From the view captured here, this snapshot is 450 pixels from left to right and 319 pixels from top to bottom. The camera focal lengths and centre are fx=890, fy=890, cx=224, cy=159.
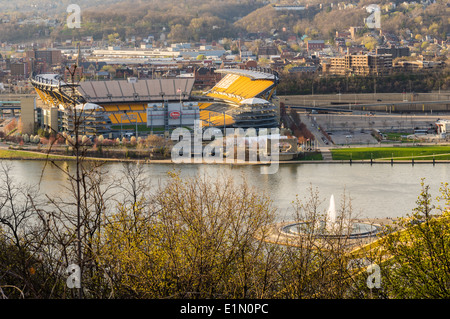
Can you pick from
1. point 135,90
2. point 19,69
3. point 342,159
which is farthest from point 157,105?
point 19,69

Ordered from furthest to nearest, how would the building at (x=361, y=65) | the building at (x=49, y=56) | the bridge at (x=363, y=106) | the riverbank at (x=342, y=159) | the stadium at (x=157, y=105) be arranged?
the building at (x=49, y=56)
the building at (x=361, y=65)
the bridge at (x=363, y=106)
the stadium at (x=157, y=105)
the riverbank at (x=342, y=159)

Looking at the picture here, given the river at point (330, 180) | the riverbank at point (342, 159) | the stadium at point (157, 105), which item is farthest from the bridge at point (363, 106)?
the river at point (330, 180)

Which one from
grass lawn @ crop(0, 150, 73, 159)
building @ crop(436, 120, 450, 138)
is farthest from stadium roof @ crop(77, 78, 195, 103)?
building @ crop(436, 120, 450, 138)

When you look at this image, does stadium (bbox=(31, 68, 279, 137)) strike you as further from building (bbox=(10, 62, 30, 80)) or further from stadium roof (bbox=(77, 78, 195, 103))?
building (bbox=(10, 62, 30, 80))

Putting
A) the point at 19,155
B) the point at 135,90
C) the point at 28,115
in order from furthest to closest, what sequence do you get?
1. the point at 135,90
2. the point at 28,115
3. the point at 19,155

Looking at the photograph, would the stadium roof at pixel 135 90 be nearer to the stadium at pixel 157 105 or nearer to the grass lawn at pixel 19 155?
the stadium at pixel 157 105

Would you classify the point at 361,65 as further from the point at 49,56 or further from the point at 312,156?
the point at 312,156

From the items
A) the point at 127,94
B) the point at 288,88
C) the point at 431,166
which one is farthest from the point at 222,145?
the point at 288,88
